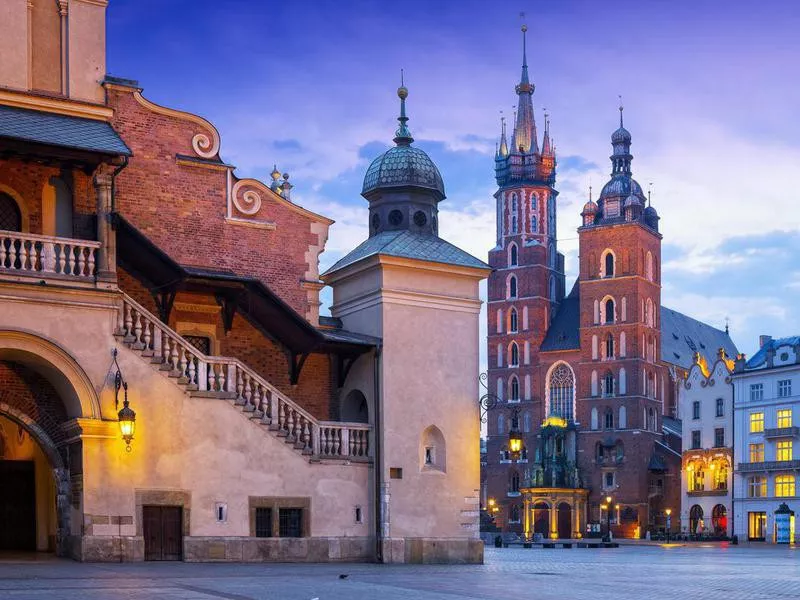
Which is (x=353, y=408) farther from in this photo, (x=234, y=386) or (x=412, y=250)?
(x=234, y=386)

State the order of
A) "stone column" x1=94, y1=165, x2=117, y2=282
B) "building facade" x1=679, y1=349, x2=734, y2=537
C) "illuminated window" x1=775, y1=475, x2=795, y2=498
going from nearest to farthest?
"stone column" x1=94, y1=165, x2=117, y2=282 < "illuminated window" x1=775, y1=475, x2=795, y2=498 < "building facade" x1=679, y1=349, x2=734, y2=537

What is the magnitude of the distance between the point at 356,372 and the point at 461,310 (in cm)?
298

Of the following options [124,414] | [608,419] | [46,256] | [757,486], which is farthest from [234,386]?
[608,419]

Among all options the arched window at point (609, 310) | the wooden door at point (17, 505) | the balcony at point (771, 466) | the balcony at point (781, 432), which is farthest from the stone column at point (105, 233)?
the arched window at point (609, 310)

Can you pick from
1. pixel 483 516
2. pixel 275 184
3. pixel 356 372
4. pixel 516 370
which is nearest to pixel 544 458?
pixel 516 370

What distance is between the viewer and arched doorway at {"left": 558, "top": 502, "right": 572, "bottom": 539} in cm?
11231

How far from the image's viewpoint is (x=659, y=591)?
1991 cm

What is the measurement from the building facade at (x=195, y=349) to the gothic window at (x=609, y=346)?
85224mm

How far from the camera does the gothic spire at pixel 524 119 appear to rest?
133 meters

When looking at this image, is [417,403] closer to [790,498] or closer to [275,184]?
[275,184]

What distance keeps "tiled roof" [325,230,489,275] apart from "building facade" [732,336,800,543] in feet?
194

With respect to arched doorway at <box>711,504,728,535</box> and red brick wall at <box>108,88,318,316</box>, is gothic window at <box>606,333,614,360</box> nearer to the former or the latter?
arched doorway at <box>711,504,728,535</box>

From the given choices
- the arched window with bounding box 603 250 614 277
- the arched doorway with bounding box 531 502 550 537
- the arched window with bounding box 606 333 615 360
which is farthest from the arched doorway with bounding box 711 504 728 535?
the arched window with bounding box 603 250 614 277

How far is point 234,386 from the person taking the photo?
25.8 m
